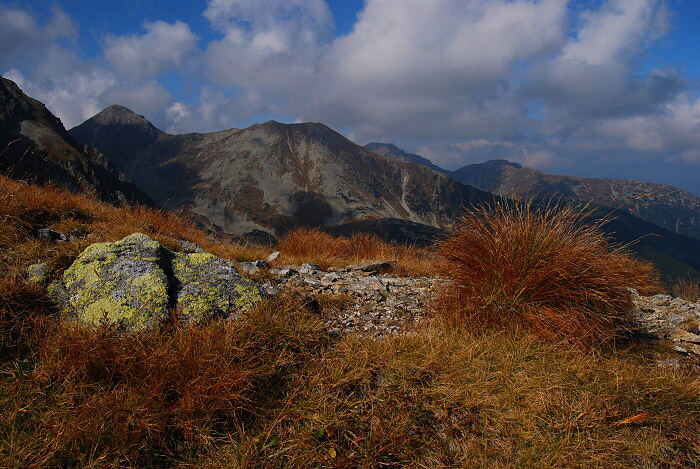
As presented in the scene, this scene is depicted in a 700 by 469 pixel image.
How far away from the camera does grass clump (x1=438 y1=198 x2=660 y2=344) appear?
12.7ft

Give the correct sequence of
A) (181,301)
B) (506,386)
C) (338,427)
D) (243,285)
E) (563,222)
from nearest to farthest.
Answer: (338,427) < (506,386) < (181,301) < (243,285) < (563,222)

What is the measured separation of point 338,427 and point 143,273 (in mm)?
2542

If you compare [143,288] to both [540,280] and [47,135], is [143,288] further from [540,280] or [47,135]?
[47,135]

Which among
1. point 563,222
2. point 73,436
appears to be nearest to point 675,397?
point 563,222

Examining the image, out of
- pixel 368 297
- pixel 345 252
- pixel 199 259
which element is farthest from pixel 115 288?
pixel 345 252

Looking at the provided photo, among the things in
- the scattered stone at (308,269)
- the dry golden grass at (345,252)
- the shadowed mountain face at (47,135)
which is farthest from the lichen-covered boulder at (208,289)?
the shadowed mountain face at (47,135)

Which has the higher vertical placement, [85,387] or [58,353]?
[58,353]

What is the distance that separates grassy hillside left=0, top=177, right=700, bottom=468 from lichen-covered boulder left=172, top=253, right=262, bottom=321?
0.24m

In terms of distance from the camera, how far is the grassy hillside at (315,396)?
227 cm

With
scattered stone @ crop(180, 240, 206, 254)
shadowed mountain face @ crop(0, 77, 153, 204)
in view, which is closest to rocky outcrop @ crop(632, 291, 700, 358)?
scattered stone @ crop(180, 240, 206, 254)

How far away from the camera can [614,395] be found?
287 cm

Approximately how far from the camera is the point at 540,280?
3982 mm

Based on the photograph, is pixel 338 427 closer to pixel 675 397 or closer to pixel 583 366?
pixel 583 366

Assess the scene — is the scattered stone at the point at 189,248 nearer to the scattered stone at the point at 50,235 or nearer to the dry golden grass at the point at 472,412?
the scattered stone at the point at 50,235
